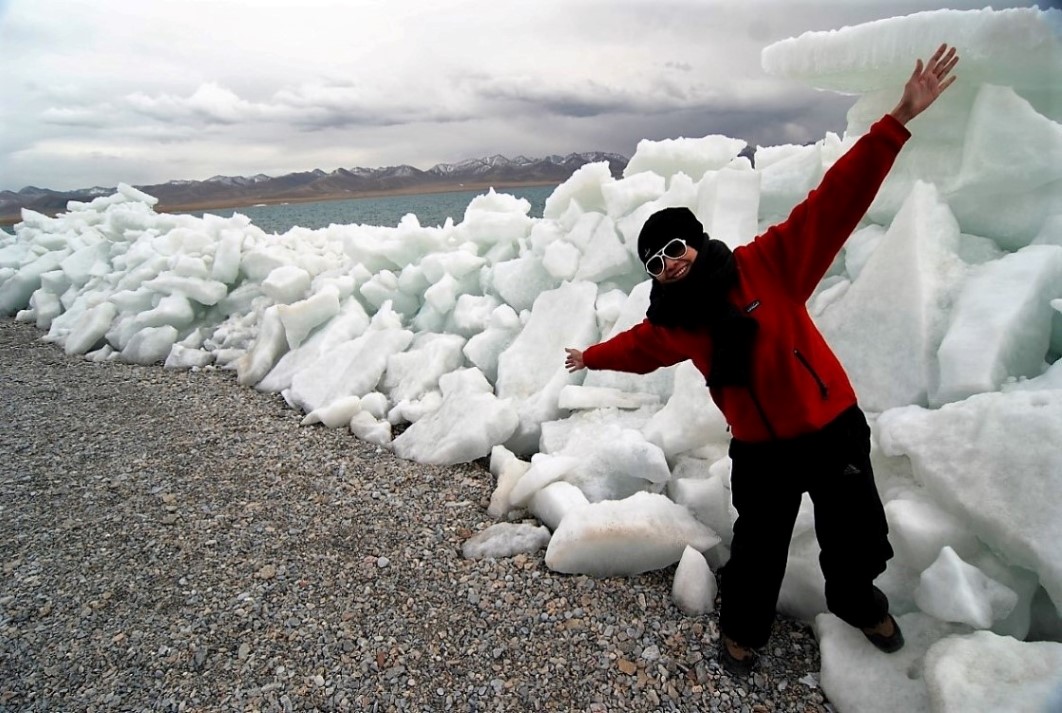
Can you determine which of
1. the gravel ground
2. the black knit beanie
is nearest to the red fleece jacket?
the black knit beanie

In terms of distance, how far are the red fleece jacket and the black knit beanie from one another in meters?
0.17

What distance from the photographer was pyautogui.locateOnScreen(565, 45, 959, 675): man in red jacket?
190 centimetres

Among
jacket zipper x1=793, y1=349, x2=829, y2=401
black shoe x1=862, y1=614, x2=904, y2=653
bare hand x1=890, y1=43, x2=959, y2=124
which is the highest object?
bare hand x1=890, y1=43, x2=959, y2=124

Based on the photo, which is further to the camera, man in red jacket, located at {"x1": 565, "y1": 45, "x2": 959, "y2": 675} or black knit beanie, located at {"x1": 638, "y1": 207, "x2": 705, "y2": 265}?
black knit beanie, located at {"x1": 638, "y1": 207, "x2": 705, "y2": 265}

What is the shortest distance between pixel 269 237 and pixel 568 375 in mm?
6129

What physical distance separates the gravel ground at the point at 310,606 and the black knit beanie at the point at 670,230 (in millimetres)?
1567

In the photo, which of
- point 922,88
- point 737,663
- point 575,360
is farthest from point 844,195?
point 737,663

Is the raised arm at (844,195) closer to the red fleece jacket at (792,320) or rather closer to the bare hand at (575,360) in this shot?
the red fleece jacket at (792,320)

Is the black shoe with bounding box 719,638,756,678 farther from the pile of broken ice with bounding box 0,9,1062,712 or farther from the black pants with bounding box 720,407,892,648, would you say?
the pile of broken ice with bounding box 0,9,1062,712

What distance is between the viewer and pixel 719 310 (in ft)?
6.43

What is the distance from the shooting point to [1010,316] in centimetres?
253

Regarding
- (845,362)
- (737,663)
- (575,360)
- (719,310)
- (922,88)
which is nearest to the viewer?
(922,88)

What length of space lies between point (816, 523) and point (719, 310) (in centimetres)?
88

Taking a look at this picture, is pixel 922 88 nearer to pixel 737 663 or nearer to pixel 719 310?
pixel 719 310
